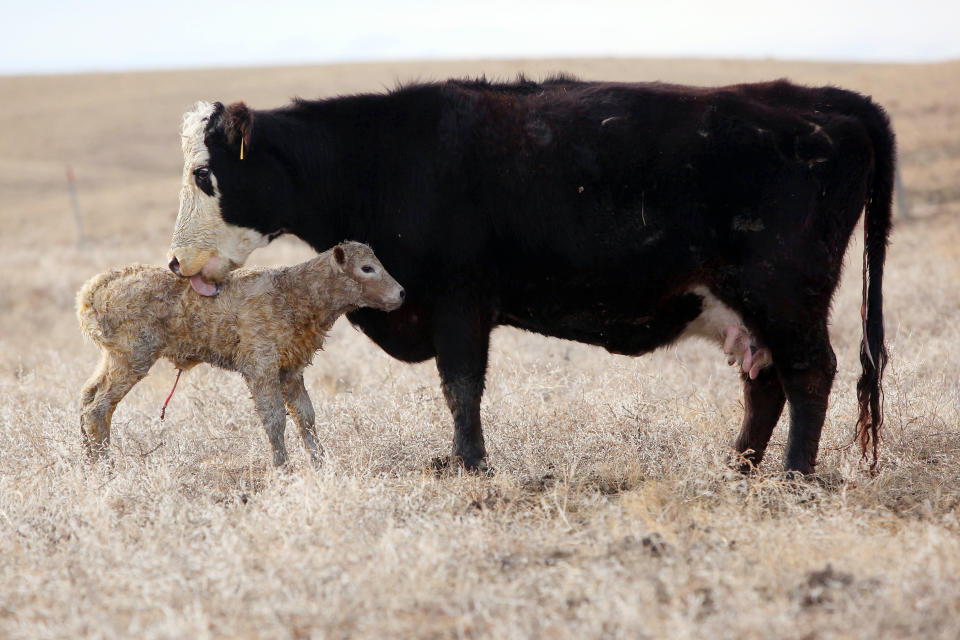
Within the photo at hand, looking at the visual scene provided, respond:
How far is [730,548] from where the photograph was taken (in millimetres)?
4191

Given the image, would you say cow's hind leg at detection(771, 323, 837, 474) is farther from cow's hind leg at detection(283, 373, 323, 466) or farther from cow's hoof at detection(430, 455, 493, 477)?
cow's hind leg at detection(283, 373, 323, 466)

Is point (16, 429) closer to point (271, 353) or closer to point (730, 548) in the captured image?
point (271, 353)

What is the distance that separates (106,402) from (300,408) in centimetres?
123

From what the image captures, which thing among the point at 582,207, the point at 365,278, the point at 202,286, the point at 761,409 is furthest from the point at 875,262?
the point at 202,286

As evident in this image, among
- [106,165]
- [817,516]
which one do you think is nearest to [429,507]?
[817,516]

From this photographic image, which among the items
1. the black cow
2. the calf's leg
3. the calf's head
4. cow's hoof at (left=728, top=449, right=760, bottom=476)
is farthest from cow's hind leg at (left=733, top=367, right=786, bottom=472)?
the calf's leg

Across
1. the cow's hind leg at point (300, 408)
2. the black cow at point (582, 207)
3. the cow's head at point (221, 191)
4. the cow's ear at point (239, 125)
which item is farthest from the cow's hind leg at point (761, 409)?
the cow's ear at point (239, 125)

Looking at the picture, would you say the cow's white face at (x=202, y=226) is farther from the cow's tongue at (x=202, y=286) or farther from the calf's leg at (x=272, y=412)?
the calf's leg at (x=272, y=412)

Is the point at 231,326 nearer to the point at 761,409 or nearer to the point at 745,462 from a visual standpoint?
the point at 745,462

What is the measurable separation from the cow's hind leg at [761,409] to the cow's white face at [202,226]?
10.4 feet

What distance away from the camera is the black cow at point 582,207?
519 cm

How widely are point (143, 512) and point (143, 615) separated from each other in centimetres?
134

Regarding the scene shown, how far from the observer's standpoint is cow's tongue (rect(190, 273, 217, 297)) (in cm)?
576

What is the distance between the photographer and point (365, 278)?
5.52 meters
